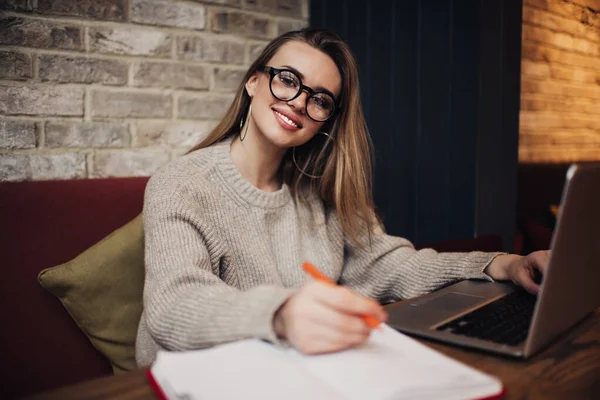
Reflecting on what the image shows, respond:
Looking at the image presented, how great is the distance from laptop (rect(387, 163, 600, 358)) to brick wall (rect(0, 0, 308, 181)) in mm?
1230

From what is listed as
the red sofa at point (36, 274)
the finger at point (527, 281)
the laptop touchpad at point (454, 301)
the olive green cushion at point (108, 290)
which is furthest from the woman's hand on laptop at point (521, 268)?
the red sofa at point (36, 274)

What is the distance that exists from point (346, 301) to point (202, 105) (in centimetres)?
150

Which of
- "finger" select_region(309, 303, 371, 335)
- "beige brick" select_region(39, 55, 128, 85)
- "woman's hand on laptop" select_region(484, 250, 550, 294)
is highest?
"beige brick" select_region(39, 55, 128, 85)

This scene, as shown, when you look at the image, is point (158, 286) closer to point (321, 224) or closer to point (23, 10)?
point (321, 224)

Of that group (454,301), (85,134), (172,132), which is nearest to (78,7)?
(85,134)

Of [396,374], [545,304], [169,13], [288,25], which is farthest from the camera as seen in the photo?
[288,25]

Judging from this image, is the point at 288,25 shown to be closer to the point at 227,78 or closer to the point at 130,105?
the point at 227,78

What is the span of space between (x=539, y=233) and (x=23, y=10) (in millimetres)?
2102

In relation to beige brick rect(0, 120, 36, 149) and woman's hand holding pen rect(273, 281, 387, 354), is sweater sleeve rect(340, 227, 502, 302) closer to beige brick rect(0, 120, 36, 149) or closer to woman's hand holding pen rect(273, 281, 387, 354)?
woman's hand holding pen rect(273, 281, 387, 354)

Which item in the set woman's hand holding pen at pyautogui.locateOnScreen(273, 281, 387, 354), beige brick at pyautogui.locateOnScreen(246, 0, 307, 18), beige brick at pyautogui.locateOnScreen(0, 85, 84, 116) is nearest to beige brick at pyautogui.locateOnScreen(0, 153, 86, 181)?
beige brick at pyautogui.locateOnScreen(0, 85, 84, 116)

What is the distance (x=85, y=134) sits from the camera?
176cm

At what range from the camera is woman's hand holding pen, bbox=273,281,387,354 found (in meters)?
0.68

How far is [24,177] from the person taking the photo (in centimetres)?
167

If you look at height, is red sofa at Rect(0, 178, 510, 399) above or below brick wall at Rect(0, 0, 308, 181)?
below
